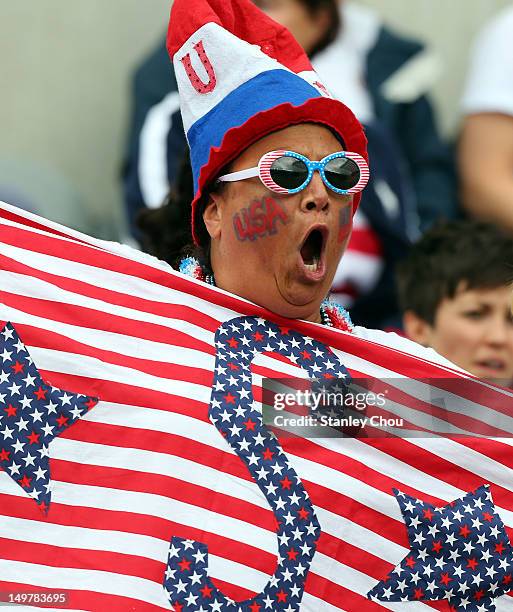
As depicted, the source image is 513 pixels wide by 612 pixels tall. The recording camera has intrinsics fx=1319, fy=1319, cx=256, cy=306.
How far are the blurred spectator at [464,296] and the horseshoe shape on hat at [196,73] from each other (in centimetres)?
135

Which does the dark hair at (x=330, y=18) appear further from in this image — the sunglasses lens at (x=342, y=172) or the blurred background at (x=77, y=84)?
the sunglasses lens at (x=342, y=172)

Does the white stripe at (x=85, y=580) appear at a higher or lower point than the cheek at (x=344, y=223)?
lower

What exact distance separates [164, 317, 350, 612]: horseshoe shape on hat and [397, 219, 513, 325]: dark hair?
1.34 m

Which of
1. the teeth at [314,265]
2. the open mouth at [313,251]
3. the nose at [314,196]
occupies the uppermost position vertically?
the nose at [314,196]

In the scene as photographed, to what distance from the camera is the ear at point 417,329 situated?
3.84 metres

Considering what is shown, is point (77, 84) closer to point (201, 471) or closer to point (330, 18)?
point (330, 18)

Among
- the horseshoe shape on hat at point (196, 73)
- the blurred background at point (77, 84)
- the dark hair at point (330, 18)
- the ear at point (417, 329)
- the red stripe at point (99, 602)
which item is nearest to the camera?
the red stripe at point (99, 602)

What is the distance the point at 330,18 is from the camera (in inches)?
190

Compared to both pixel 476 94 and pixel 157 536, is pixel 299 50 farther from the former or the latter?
pixel 476 94

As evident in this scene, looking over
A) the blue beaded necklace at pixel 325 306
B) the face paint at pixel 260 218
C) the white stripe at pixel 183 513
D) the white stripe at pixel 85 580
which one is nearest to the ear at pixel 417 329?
the blue beaded necklace at pixel 325 306

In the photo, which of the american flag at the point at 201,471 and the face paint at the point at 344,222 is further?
the face paint at the point at 344,222

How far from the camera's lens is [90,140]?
552 centimetres

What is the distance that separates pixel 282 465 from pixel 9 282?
2.14 ft

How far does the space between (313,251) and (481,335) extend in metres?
1.31
